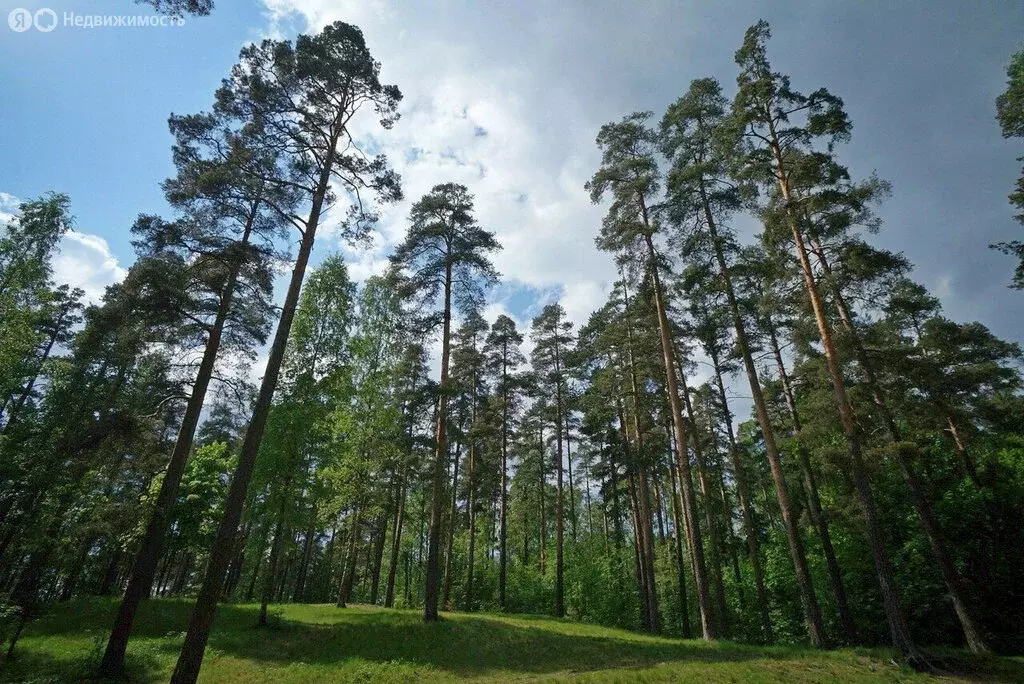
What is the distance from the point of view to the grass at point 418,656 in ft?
33.3

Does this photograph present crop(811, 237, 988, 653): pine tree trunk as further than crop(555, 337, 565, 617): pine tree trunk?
No

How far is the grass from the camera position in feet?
33.3

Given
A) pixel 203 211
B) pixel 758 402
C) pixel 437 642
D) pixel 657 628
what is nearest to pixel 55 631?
pixel 437 642

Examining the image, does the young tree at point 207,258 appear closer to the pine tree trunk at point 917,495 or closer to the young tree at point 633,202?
the young tree at point 633,202

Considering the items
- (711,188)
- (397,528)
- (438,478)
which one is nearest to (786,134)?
(711,188)

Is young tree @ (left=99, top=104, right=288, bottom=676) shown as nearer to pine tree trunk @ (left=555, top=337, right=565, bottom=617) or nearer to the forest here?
the forest

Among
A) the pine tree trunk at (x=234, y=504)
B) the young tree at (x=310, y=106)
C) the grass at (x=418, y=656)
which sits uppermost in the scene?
the young tree at (x=310, y=106)

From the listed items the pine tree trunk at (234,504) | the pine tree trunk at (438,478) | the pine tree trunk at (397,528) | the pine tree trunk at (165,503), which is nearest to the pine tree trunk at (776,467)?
the pine tree trunk at (438,478)

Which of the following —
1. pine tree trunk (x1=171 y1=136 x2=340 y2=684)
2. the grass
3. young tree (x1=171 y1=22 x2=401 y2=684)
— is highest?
young tree (x1=171 y1=22 x2=401 y2=684)

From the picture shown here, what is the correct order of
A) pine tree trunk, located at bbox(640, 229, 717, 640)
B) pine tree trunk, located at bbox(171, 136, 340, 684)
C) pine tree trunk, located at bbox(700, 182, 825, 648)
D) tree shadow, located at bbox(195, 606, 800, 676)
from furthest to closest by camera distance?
pine tree trunk, located at bbox(640, 229, 717, 640)
pine tree trunk, located at bbox(700, 182, 825, 648)
tree shadow, located at bbox(195, 606, 800, 676)
pine tree trunk, located at bbox(171, 136, 340, 684)

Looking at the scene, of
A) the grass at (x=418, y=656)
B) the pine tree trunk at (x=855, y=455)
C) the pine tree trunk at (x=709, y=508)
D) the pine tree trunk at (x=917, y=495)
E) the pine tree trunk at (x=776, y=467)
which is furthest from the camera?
the pine tree trunk at (x=709, y=508)

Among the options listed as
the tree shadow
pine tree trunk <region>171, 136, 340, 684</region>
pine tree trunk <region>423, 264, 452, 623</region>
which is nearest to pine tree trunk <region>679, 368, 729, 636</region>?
the tree shadow

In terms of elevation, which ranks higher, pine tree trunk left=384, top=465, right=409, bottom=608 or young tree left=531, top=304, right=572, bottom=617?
young tree left=531, top=304, right=572, bottom=617

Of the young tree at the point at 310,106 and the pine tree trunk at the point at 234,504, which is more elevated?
the young tree at the point at 310,106
